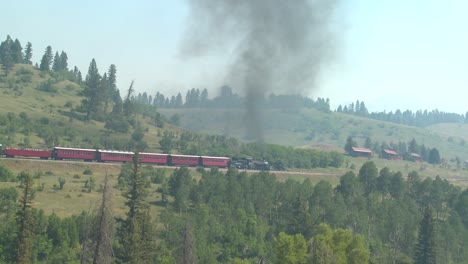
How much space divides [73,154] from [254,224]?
39016mm

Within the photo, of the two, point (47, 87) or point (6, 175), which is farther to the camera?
point (47, 87)

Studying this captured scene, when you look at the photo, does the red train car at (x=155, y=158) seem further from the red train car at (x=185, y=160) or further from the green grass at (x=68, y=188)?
the green grass at (x=68, y=188)

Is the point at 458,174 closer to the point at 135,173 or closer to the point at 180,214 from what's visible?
the point at 180,214

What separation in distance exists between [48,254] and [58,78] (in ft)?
399

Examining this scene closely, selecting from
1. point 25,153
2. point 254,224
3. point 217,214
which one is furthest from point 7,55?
point 254,224

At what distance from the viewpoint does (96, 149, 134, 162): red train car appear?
321 ft

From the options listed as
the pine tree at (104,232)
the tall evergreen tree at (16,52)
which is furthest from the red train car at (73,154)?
the tall evergreen tree at (16,52)

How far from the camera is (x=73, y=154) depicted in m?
95.6

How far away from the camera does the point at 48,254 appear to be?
56125 millimetres

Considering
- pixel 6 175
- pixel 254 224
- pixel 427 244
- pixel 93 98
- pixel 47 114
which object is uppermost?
pixel 93 98

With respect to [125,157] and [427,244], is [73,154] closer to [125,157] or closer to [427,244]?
[125,157]

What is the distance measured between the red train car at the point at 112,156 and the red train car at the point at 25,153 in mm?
8418

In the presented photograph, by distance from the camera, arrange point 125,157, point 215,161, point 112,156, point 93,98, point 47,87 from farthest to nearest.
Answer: point 47,87 → point 93,98 → point 215,161 → point 125,157 → point 112,156

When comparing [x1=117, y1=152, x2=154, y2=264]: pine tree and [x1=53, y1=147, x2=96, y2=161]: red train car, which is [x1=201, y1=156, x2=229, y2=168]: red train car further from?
[x1=117, y1=152, x2=154, y2=264]: pine tree
